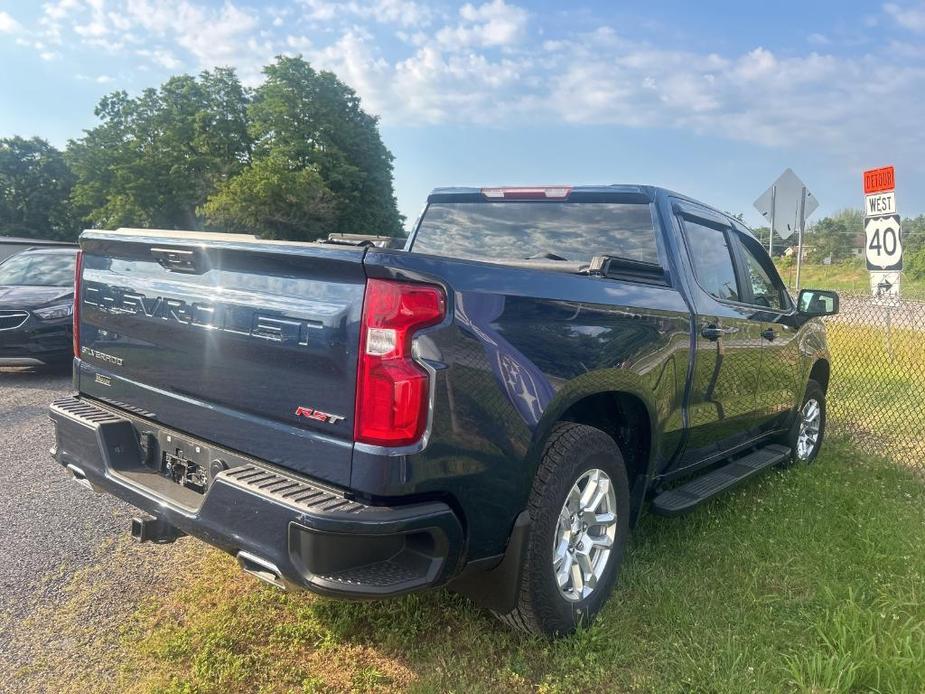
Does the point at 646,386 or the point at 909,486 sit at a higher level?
the point at 646,386

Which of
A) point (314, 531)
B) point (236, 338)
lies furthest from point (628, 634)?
point (236, 338)

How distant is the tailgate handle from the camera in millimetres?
2467

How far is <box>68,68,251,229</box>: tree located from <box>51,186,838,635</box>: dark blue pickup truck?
46339 millimetres

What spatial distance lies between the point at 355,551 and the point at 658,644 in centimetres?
145

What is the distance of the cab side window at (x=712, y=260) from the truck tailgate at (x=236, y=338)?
7.37ft

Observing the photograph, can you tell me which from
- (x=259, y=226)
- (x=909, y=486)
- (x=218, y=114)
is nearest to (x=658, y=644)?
(x=909, y=486)

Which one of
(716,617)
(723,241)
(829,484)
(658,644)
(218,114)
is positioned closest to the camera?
(658,644)

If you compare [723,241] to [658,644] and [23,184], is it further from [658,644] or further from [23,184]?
[23,184]

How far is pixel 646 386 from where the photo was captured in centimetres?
298

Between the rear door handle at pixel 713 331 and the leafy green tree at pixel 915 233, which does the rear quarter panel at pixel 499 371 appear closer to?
the rear door handle at pixel 713 331

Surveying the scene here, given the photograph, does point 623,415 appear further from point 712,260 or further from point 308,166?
point 308,166

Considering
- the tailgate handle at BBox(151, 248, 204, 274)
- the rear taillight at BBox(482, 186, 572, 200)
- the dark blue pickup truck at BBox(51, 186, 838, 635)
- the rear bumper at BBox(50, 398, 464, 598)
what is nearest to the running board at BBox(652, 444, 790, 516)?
the dark blue pickup truck at BBox(51, 186, 838, 635)

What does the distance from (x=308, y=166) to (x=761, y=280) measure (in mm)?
43613

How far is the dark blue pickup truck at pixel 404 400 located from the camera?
202 centimetres
